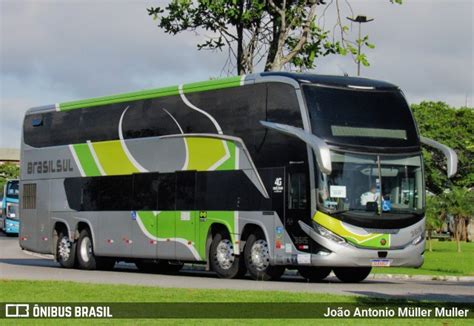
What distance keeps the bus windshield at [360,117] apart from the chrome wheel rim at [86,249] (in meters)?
9.62

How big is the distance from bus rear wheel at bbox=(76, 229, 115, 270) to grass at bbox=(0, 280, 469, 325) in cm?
988

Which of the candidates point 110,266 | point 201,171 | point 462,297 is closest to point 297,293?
point 462,297

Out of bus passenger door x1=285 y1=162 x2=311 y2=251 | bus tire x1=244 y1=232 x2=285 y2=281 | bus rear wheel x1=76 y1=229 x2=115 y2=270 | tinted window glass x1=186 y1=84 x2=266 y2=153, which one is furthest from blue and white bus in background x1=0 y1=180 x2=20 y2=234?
bus passenger door x1=285 y1=162 x2=311 y2=251

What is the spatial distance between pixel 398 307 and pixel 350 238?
7.78 m

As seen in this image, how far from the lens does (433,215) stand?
5931 cm

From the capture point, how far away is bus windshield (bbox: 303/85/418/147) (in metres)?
24.5

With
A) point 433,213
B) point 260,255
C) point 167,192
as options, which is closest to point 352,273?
point 260,255

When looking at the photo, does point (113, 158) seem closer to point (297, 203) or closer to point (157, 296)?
point (297, 203)

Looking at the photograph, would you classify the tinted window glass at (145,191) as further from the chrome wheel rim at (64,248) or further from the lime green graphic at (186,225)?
the chrome wheel rim at (64,248)

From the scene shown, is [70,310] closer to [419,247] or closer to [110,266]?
[419,247]

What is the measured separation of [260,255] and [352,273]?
2.46 metres

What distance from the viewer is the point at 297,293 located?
1939 cm

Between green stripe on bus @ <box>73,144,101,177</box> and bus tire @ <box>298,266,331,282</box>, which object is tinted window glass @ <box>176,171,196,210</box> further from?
green stripe on bus @ <box>73,144,101,177</box>

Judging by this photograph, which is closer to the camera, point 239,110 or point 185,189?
point 239,110
